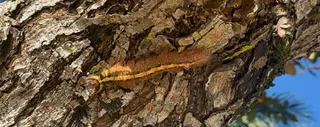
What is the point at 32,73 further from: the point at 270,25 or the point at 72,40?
the point at 270,25

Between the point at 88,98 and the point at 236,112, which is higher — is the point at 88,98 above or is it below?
above

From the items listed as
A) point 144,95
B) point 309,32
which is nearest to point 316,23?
point 309,32

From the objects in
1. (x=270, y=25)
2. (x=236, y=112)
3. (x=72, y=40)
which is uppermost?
(x=72, y=40)

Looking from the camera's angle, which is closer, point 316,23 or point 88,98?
point 88,98
